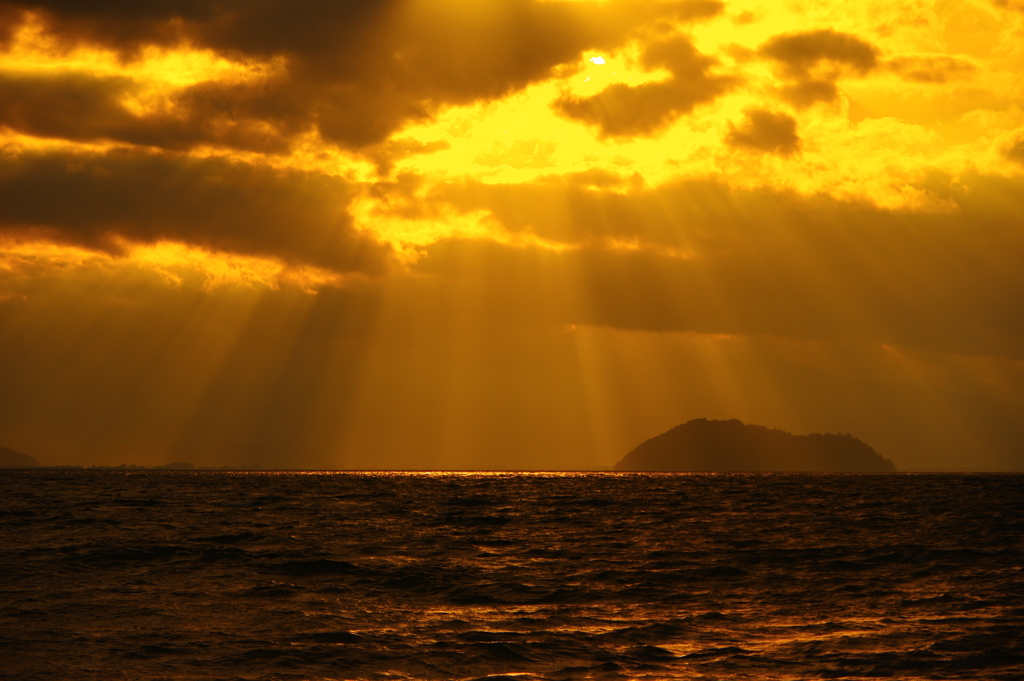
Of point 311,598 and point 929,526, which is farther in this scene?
point 929,526

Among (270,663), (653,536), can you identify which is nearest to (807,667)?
(270,663)

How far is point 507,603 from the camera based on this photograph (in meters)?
26.6

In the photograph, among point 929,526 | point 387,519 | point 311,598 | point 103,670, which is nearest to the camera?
point 103,670

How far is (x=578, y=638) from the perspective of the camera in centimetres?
2139

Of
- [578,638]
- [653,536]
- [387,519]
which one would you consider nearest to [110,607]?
[578,638]

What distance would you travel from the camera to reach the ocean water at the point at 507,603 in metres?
18.8

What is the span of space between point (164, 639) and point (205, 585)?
8697 mm

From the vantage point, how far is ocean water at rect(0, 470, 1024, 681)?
61.5 feet

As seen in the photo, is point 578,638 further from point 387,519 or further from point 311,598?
point 387,519

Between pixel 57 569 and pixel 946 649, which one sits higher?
pixel 57 569

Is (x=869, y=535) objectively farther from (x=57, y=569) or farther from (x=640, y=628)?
(x=57, y=569)

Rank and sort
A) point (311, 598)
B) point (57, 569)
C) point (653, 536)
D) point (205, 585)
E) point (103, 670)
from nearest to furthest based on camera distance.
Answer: point (103, 670) < point (311, 598) < point (205, 585) < point (57, 569) < point (653, 536)

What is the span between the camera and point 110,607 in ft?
82.3

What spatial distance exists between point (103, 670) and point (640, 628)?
42.4ft
